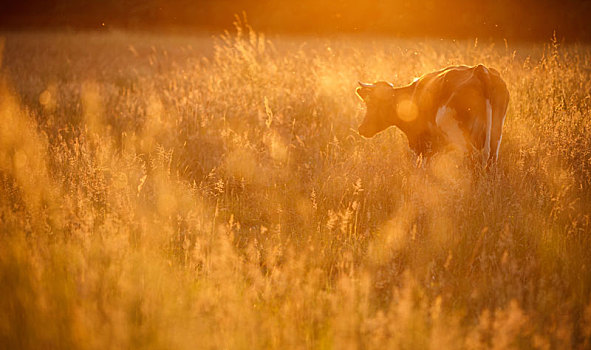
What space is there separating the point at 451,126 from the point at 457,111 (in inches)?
7.2

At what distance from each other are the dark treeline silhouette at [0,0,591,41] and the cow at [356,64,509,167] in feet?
35.9

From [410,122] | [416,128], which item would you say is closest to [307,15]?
[410,122]

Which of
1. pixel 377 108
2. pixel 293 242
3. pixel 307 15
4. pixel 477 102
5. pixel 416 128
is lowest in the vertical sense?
pixel 293 242

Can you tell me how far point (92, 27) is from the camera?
27.8m

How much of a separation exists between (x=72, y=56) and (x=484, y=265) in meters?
16.4

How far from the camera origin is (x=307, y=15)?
97.9ft

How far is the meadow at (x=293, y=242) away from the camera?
2.53 metres

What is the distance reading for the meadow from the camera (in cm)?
253

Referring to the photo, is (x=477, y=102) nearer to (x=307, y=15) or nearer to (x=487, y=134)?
(x=487, y=134)

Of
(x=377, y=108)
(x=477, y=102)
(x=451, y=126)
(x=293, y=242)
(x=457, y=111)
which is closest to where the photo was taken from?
(x=293, y=242)

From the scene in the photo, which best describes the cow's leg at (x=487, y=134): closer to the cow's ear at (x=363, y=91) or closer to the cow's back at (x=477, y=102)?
the cow's back at (x=477, y=102)

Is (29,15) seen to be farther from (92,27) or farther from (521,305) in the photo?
(521,305)

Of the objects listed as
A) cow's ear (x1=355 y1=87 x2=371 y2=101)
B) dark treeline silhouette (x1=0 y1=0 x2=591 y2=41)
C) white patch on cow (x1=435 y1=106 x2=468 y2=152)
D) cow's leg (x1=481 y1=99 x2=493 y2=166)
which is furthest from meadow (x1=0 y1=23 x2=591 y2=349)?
dark treeline silhouette (x1=0 y1=0 x2=591 y2=41)

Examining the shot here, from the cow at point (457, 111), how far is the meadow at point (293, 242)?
0.97ft
